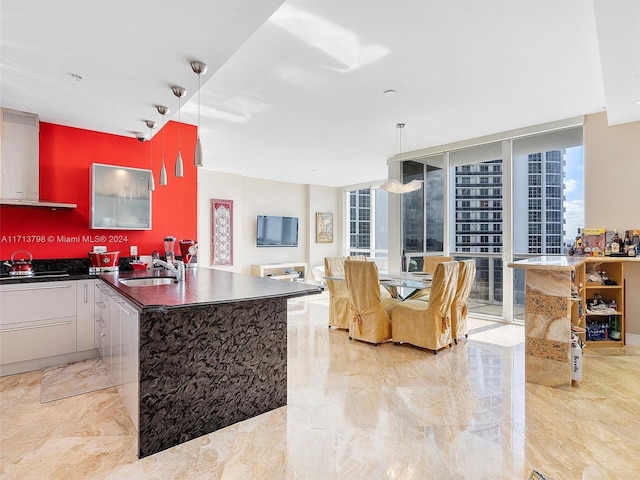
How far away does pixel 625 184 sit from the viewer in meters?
4.07

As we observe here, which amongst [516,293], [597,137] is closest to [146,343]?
[516,293]

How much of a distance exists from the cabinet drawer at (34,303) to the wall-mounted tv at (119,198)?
70 cm

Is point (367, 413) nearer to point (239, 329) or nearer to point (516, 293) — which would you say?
point (239, 329)

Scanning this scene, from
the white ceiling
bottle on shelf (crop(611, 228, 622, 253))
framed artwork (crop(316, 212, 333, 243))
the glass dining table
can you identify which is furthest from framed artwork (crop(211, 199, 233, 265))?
bottle on shelf (crop(611, 228, 622, 253))

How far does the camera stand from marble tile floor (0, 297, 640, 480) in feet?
6.07

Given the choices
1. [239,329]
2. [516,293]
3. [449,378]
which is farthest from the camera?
[516,293]

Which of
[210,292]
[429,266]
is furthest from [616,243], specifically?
[210,292]

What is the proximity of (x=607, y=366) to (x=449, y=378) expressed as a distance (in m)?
1.62

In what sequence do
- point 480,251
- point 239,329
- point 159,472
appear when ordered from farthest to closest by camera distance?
point 480,251 < point 239,329 < point 159,472

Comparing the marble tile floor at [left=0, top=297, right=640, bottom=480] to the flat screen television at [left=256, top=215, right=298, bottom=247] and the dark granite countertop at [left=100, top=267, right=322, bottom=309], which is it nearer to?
the dark granite countertop at [left=100, top=267, right=322, bottom=309]

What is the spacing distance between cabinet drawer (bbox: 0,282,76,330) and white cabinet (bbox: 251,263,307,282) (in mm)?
4813

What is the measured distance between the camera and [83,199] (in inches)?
147

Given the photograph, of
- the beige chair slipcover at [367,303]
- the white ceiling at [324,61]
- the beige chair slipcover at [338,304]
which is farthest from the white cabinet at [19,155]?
the beige chair slipcover at [338,304]

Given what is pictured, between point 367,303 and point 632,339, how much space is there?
3066mm
